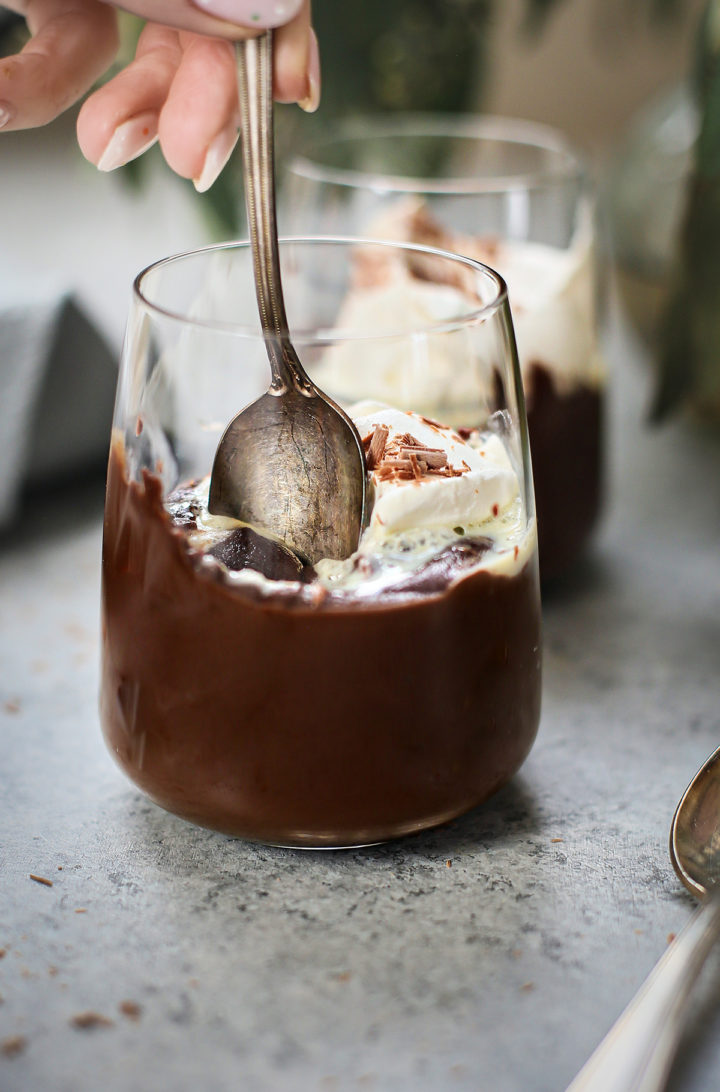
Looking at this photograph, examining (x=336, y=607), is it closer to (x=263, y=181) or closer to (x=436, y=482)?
(x=436, y=482)

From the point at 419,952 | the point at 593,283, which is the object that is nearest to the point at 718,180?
the point at 593,283

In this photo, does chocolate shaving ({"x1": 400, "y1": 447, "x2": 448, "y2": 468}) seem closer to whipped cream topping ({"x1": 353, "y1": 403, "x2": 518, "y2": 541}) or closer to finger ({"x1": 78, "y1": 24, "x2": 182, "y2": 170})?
whipped cream topping ({"x1": 353, "y1": 403, "x2": 518, "y2": 541})

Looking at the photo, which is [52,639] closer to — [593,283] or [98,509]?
[98,509]

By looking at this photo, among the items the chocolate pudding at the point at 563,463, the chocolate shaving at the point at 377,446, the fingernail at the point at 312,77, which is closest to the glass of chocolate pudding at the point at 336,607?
the chocolate shaving at the point at 377,446

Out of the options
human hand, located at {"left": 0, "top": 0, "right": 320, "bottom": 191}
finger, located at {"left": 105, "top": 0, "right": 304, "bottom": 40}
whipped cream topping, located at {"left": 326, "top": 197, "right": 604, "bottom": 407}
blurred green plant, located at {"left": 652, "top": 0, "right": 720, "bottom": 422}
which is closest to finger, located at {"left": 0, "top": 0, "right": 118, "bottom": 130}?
human hand, located at {"left": 0, "top": 0, "right": 320, "bottom": 191}

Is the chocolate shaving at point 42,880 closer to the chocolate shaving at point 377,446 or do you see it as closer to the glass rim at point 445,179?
the chocolate shaving at point 377,446

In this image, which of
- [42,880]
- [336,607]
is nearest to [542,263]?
[336,607]
